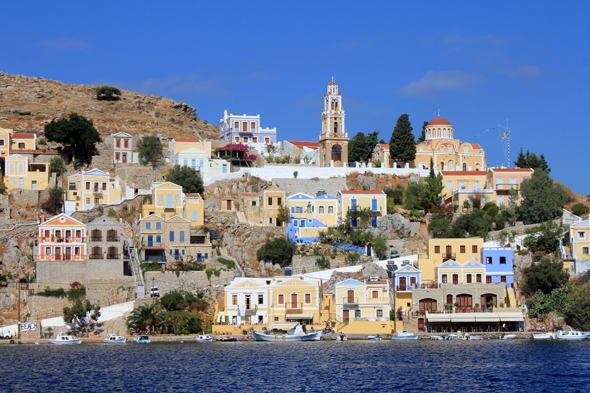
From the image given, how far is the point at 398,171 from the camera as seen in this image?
3679 inches

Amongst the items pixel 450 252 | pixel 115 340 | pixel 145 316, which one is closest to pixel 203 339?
pixel 145 316

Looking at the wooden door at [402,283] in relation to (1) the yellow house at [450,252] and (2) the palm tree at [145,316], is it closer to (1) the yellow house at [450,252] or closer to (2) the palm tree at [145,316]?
(1) the yellow house at [450,252]

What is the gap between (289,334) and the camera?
6506 centimetres

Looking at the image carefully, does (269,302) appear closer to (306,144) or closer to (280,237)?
(280,237)

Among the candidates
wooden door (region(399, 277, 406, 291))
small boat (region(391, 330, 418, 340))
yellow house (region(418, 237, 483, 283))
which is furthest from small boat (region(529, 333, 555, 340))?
wooden door (region(399, 277, 406, 291))

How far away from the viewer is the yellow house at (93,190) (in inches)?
3219

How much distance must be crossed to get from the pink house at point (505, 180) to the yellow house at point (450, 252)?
16.2 m

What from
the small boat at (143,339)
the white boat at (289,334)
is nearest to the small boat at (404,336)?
the white boat at (289,334)

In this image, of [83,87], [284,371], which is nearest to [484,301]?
[284,371]

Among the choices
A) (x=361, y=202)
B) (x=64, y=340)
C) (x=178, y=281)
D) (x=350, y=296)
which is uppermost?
(x=361, y=202)

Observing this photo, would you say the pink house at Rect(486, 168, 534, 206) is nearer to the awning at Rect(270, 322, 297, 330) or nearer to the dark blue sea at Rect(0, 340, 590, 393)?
the dark blue sea at Rect(0, 340, 590, 393)

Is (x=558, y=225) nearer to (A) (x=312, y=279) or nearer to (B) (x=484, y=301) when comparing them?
(B) (x=484, y=301)

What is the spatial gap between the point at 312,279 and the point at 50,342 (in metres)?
21.4

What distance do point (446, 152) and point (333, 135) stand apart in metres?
15.4
